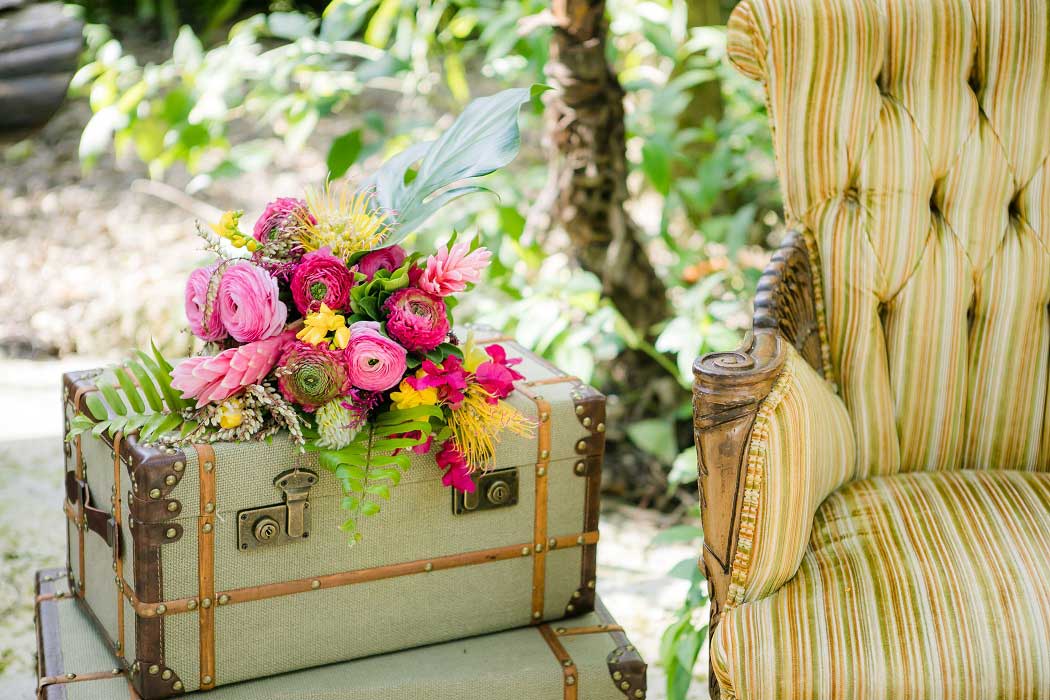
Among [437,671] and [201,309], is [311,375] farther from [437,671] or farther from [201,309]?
[437,671]

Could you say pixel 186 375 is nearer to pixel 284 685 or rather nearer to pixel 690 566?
pixel 284 685

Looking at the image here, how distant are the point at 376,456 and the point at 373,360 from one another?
0.35 feet

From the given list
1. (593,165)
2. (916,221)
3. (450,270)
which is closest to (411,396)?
(450,270)

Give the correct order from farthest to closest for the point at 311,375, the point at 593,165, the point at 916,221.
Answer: the point at 593,165
the point at 916,221
the point at 311,375

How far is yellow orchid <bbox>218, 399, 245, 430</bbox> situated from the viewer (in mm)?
1162

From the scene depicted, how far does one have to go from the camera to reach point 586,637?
4.51 feet

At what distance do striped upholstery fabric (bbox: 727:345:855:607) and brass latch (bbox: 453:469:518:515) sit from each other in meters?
0.34

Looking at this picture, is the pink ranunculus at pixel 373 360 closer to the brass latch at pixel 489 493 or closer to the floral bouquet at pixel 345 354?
the floral bouquet at pixel 345 354

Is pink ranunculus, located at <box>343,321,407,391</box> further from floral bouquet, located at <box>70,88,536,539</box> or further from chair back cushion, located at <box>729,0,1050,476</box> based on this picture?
chair back cushion, located at <box>729,0,1050,476</box>

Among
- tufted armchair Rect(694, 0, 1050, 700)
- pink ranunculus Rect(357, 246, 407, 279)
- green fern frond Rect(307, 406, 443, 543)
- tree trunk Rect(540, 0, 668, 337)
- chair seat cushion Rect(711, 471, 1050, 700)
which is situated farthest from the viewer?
tree trunk Rect(540, 0, 668, 337)

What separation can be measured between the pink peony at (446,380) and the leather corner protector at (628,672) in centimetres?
39

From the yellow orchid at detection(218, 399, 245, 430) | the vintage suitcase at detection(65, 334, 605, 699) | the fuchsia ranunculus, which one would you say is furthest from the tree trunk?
the yellow orchid at detection(218, 399, 245, 430)

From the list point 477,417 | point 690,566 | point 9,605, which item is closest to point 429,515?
point 477,417

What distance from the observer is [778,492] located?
106cm
